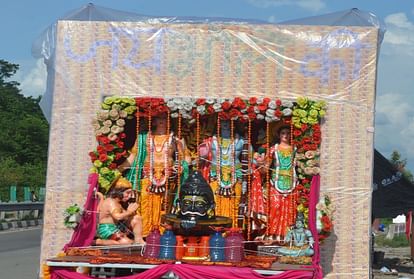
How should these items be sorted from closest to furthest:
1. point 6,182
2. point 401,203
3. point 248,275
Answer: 1. point 248,275
2. point 401,203
3. point 6,182

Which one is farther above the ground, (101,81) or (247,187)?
(101,81)

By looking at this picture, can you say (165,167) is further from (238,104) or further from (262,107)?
(262,107)

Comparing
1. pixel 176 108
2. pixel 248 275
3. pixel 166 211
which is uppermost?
pixel 176 108

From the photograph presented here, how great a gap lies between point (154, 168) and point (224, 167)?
86cm

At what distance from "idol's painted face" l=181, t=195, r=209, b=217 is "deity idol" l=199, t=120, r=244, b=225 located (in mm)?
1052

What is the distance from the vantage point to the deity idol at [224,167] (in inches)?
358

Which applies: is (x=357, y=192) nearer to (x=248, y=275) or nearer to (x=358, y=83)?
(x=358, y=83)

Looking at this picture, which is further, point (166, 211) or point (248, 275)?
point (166, 211)

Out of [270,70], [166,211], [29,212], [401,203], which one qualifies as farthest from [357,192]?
[29,212]

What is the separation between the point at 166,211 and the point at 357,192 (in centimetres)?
232

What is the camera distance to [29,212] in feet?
84.6

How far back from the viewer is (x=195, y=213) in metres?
A: 7.93

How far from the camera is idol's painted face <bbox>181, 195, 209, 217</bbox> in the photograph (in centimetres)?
793

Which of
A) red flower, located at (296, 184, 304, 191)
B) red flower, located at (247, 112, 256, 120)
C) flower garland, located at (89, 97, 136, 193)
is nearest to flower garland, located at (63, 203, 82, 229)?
flower garland, located at (89, 97, 136, 193)
